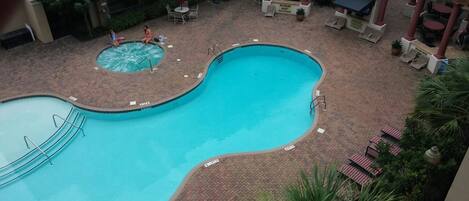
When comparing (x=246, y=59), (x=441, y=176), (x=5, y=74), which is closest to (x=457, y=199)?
(x=441, y=176)

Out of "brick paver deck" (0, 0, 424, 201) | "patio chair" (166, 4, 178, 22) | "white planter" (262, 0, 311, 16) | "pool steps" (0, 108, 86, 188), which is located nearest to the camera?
"brick paver deck" (0, 0, 424, 201)

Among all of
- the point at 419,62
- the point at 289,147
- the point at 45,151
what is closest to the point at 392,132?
the point at 289,147

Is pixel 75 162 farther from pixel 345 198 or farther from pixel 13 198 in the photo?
pixel 345 198

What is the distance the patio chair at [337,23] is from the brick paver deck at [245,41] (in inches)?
17.4

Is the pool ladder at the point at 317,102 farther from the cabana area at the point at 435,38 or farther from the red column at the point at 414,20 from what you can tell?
the red column at the point at 414,20

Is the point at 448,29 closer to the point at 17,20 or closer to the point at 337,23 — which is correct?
the point at 337,23

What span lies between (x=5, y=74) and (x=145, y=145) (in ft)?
32.8

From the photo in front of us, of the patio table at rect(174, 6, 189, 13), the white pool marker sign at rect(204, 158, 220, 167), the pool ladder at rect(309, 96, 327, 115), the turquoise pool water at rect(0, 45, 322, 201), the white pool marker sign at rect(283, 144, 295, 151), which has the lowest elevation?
the turquoise pool water at rect(0, 45, 322, 201)

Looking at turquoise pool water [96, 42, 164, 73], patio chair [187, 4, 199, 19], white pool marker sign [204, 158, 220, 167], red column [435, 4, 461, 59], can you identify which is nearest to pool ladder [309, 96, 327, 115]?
white pool marker sign [204, 158, 220, 167]

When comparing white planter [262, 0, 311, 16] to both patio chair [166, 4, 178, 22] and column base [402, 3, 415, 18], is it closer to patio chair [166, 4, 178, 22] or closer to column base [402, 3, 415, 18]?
patio chair [166, 4, 178, 22]

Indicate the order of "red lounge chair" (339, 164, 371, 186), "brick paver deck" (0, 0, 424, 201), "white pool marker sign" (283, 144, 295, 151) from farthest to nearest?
"white pool marker sign" (283, 144, 295, 151)
"brick paver deck" (0, 0, 424, 201)
"red lounge chair" (339, 164, 371, 186)

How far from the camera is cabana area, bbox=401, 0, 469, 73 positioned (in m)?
19.7

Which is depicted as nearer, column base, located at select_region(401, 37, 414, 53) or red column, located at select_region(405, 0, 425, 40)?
red column, located at select_region(405, 0, 425, 40)

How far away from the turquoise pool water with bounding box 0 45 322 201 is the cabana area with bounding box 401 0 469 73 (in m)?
5.58
